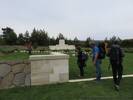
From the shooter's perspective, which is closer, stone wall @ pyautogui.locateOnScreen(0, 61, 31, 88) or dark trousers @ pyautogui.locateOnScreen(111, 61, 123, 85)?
dark trousers @ pyautogui.locateOnScreen(111, 61, 123, 85)

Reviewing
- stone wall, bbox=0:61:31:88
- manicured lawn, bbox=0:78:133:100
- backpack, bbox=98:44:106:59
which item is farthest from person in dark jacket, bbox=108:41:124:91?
stone wall, bbox=0:61:31:88

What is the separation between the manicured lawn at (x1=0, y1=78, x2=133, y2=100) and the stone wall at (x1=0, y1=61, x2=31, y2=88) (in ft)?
1.02

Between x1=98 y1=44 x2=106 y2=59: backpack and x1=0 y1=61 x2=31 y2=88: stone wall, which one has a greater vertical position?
x1=98 y1=44 x2=106 y2=59: backpack

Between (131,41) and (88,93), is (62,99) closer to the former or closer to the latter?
(88,93)

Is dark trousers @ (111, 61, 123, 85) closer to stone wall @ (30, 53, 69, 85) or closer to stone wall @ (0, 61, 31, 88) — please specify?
stone wall @ (30, 53, 69, 85)

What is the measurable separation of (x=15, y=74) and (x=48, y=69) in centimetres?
113

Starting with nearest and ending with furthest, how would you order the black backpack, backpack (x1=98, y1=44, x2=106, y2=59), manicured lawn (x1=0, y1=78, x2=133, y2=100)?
manicured lawn (x1=0, y1=78, x2=133, y2=100)
the black backpack
backpack (x1=98, y1=44, x2=106, y2=59)

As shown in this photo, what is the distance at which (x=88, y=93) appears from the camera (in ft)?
22.9

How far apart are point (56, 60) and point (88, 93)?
1862 millimetres

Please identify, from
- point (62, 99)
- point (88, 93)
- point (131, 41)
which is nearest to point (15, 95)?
point (62, 99)

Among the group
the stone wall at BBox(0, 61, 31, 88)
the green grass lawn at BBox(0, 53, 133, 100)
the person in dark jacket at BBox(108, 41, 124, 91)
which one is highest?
the person in dark jacket at BBox(108, 41, 124, 91)

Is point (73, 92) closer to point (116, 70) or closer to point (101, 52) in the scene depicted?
point (116, 70)

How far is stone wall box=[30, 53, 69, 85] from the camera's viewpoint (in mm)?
8078

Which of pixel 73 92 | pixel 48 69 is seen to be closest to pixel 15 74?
pixel 48 69
